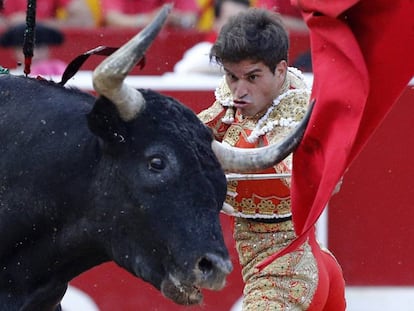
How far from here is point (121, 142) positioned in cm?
405

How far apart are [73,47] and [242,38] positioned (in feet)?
11.4

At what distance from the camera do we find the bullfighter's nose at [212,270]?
3.84m

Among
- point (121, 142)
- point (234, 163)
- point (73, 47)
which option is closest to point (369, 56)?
point (234, 163)

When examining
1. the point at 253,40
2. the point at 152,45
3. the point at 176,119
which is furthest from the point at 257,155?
the point at 152,45

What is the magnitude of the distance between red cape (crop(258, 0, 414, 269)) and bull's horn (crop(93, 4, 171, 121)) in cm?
59

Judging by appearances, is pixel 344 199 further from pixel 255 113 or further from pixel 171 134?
pixel 171 134

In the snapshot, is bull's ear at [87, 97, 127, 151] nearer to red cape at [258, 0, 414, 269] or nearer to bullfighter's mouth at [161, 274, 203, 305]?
bullfighter's mouth at [161, 274, 203, 305]

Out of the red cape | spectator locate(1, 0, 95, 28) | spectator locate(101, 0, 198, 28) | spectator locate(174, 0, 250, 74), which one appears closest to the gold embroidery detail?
the red cape

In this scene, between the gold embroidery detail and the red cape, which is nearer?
the red cape

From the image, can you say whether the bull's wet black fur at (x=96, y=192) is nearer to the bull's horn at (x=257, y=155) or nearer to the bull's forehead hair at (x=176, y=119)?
the bull's forehead hair at (x=176, y=119)

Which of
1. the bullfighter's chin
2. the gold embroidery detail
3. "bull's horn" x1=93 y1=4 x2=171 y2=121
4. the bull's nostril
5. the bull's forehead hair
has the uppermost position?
"bull's horn" x1=93 y1=4 x2=171 y2=121

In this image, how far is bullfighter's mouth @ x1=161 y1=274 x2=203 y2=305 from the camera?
3904 millimetres

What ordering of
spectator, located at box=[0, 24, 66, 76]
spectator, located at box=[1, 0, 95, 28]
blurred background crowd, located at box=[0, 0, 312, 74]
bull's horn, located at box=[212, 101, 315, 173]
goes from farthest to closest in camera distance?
spectator, located at box=[1, 0, 95, 28], blurred background crowd, located at box=[0, 0, 312, 74], spectator, located at box=[0, 24, 66, 76], bull's horn, located at box=[212, 101, 315, 173]

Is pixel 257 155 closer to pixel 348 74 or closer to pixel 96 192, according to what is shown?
pixel 348 74
